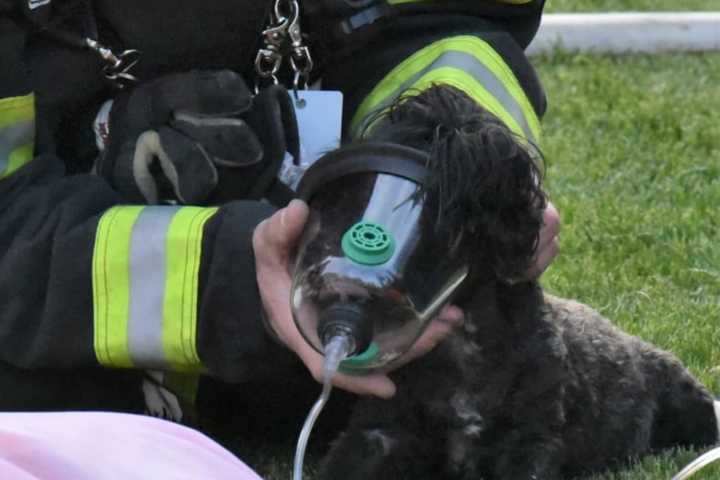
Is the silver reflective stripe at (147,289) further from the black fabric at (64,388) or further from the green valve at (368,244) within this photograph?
the green valve at (368,244)

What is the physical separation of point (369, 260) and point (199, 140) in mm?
560

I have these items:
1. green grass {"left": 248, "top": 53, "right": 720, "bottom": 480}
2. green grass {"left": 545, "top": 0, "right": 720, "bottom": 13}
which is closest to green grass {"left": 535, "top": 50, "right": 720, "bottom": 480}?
green grass {"left": 248, "top": 53, "right": 720, "bottom": 480}

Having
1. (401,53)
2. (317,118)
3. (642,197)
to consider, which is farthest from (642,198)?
(317,118)

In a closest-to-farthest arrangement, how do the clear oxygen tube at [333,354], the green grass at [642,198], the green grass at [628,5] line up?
the clear oxygen tube at [333,354]
the green grass at [642,198]
the green grass at [628,5]

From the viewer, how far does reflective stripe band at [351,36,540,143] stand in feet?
7.20

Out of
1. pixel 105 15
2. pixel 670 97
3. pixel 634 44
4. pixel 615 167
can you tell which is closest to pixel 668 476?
pixel 105 15

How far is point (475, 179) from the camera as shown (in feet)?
5.90

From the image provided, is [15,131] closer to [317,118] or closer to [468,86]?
[317,118]

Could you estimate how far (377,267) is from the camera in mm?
1715

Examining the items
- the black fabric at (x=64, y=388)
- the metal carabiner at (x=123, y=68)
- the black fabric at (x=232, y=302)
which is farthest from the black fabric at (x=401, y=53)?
the black fabric at (x=64, y=388)

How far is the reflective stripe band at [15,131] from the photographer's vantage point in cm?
217

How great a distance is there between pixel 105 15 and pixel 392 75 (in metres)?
0.41

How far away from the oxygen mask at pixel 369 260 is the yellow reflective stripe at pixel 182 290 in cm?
24

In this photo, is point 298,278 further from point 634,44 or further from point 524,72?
point 634,44
